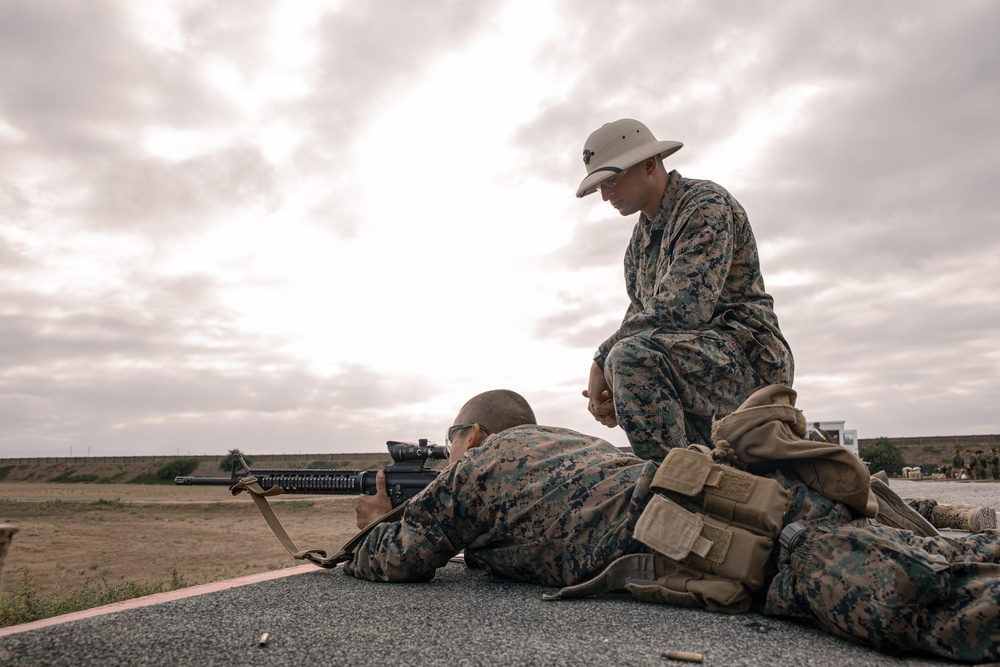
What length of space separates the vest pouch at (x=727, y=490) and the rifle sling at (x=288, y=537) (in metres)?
1.38

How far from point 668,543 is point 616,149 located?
262 cm

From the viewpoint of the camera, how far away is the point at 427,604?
115 inches

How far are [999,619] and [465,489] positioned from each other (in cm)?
198

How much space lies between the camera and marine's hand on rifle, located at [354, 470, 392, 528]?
14.2ft

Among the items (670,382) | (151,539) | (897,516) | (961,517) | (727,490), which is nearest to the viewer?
(727,490)

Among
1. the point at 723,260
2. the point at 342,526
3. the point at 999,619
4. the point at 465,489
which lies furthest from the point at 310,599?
the point at 342,526

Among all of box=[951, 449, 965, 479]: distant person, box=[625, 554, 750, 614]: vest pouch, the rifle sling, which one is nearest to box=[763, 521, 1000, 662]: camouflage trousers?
box=[625, 554, 750, 614]: vest pouch

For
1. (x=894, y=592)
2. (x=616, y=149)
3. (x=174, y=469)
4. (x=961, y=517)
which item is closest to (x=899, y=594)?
(x=894, y=592)

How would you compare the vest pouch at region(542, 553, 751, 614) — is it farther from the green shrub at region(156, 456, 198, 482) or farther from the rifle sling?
the green shrub at region(156, 456, 198, 482)

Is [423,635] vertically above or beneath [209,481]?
beneath

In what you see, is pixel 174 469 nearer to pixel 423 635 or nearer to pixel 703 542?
pixel 423 635

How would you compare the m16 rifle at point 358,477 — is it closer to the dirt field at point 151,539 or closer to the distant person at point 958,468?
the dirt field at point 151,539

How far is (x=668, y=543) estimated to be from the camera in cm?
270

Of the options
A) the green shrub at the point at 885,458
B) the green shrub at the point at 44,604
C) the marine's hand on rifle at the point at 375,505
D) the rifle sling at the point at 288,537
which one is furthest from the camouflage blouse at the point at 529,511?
the green shrub at the point at 885,458
